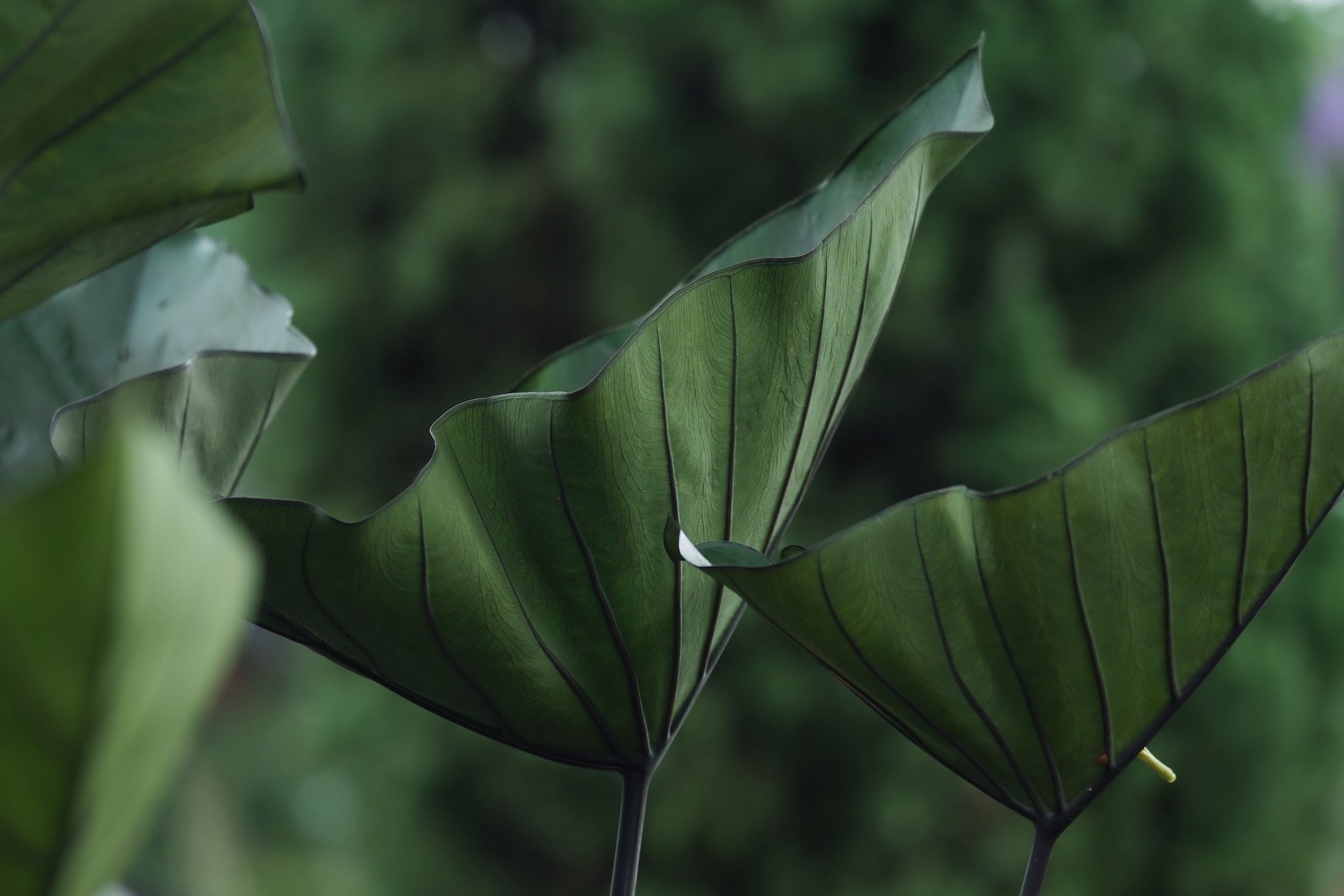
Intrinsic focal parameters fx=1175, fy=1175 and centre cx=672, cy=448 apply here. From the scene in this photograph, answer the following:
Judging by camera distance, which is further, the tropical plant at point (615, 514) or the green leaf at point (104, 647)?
the tropical plant at point (615, 514)

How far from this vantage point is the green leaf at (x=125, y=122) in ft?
0.78

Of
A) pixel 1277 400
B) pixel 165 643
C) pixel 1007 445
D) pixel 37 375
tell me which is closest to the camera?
pixel 165 643

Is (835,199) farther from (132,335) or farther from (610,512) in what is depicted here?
(132,335)

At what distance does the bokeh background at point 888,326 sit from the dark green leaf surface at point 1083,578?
1955mm

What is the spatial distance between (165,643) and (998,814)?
8.01 ft

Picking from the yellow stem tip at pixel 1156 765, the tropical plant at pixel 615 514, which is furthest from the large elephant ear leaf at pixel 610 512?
the yellow stem tip at pixel 1156 765

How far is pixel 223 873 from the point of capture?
4.97 meters

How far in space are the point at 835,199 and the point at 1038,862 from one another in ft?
0.65

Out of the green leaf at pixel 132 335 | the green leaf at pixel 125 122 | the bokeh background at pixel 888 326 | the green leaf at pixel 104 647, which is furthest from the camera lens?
the bokeh background at pixel 888 326

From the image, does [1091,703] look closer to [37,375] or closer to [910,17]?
[37,375]

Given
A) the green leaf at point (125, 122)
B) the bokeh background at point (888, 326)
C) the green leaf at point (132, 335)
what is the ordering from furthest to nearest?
the bokeh background at point (888, 326)
the green leaf at point (132, 335)
the green leaf at point (125, 122)

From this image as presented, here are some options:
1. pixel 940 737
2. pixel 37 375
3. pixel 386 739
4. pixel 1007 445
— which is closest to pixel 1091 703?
pixel 940 737

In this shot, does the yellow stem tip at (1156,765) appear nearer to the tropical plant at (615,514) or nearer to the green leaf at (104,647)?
the tropical plant at (615,514)

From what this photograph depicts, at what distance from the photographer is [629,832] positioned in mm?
327
